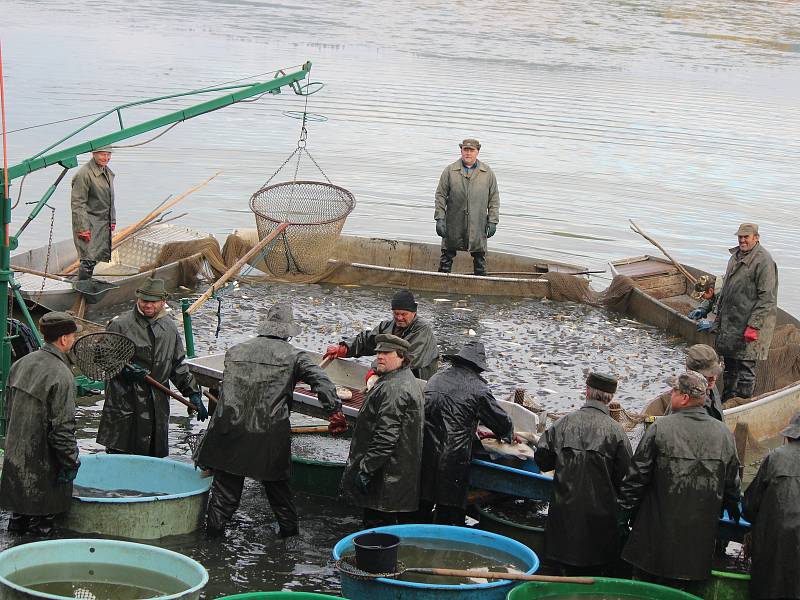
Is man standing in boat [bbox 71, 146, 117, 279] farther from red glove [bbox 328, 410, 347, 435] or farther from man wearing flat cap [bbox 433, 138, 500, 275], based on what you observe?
red glove [bbox 328, 410, 347, 435]

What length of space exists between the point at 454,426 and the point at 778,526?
218cm

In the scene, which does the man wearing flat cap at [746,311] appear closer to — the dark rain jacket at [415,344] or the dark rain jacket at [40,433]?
the dark rain jacket at [415,344]

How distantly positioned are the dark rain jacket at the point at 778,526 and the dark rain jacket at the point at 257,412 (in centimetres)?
282

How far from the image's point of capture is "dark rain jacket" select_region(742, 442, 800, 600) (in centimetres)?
684

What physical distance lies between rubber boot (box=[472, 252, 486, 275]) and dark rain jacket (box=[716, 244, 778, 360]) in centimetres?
500

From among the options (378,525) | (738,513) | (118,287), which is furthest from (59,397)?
(118,287)

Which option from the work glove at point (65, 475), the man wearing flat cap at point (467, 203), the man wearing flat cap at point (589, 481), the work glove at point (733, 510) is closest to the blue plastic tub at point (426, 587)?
the man wearing flat cap at point (589, 481)

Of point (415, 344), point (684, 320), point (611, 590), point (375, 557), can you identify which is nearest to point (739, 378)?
point (684, 320)

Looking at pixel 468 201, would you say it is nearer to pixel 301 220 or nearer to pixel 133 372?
pixel 301 220

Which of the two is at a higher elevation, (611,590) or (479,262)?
(479,262)

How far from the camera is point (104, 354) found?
27.8 ft

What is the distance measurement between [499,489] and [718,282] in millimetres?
7929

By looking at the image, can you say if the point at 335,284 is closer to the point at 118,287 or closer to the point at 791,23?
the point at 118,287

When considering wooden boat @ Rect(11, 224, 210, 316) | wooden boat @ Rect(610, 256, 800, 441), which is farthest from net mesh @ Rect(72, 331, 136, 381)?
wooden boat @ Rect(610, 256, 800, 441)
